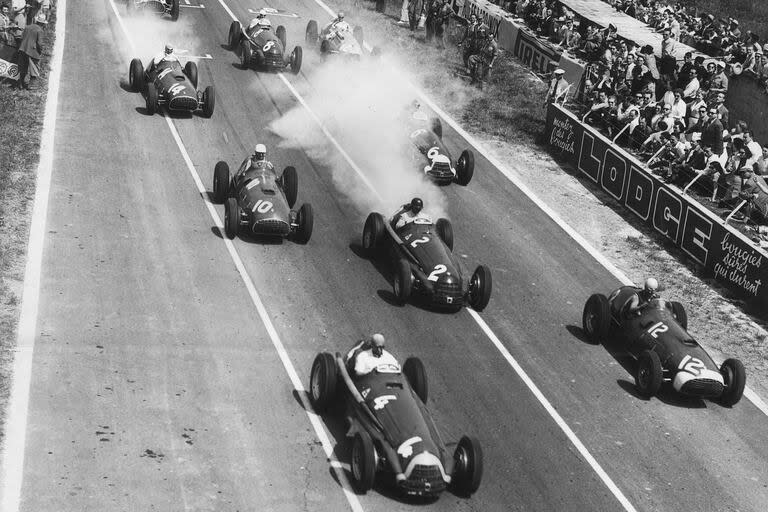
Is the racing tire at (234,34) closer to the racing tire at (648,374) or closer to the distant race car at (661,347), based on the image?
the distant race car at (661,347)

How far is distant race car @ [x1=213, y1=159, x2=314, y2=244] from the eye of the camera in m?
22.7

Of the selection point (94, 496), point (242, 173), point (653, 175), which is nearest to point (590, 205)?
point (653, 175)

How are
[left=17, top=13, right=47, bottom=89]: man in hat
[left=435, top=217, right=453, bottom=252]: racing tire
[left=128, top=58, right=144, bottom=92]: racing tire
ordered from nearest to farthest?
[left=435, top=217, right=453, bottom=252]: racing tire → [left=17, top=13, right=47, bottom=89]: man in hat → [left=128, top=58, right=144, bottom=92]: racing tire

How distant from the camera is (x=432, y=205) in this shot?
26938 mm

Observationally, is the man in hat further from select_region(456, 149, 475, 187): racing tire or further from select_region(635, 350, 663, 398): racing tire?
select_region(635, 350, 663, 398): racing tire

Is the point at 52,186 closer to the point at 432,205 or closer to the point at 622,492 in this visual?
the point at 432,205

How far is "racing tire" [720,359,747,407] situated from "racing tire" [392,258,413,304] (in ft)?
19.8

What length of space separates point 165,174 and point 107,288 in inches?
250

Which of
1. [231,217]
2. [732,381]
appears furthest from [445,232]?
[732,381]

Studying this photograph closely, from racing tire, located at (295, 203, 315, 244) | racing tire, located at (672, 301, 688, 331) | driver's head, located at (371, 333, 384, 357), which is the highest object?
driver's head, located at (371, 333, 384, 357)

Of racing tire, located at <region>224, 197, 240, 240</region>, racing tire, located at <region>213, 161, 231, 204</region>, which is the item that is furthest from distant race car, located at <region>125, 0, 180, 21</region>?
racing tire, located at <region>224, 197, 240, 240</region>

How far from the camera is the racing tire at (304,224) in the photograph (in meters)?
23.0

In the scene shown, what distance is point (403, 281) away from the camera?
21031mm

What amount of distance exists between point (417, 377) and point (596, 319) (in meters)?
5.36
